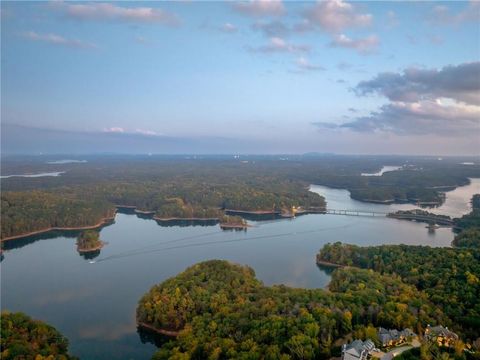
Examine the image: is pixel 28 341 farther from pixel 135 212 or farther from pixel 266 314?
pixel 135 212

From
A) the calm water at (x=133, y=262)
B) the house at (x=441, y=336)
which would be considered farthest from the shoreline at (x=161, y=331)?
the house at (x=441, y=336)

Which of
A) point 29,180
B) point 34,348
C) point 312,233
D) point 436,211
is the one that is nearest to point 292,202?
point 312,233

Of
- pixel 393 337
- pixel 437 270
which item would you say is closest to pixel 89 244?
pixel 437 270

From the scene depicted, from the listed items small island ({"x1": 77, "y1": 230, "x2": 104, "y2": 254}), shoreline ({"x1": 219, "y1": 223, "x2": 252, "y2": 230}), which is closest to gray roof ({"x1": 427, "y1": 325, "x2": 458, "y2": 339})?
small island ({"x1": 77, "y1": 230, "x2": 104, "y2": 254})

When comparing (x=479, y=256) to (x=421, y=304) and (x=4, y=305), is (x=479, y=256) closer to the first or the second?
(x=421, y=304)

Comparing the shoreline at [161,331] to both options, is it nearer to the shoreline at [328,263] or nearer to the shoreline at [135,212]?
the shoreline at [328,263]

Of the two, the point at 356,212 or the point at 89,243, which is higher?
A: the point at 356,212
